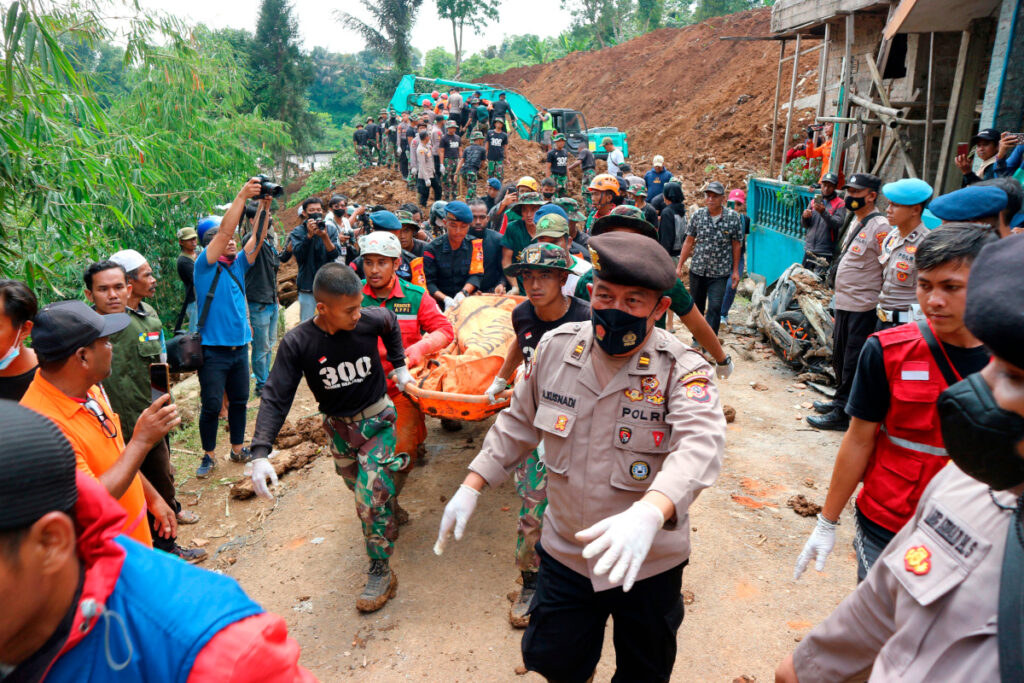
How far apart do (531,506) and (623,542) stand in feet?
6.01

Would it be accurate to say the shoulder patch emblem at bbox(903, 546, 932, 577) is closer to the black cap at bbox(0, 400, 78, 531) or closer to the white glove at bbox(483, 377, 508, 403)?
the black cap at bbox(0, 400, 78, 531)

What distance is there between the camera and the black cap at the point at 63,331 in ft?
7.66

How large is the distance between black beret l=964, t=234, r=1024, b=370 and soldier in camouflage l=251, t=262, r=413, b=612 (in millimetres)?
2866

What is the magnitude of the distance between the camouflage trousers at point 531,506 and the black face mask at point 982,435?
93.2 inches

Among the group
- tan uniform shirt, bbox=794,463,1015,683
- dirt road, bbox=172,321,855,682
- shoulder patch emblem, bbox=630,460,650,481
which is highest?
tan uniform shirt, bbox=794,463,1015,683

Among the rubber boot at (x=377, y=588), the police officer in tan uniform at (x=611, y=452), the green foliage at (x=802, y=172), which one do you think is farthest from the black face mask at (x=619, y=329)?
the green foliage at (x=802, y=172)

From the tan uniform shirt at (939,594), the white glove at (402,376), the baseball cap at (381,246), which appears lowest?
the white glove at (402,376)

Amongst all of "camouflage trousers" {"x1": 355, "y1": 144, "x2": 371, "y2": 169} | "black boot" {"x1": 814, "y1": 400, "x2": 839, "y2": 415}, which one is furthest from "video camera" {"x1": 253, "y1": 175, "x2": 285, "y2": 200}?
"camouflage trousers" {"x1": 355, "y1": 144, "x2": 371, "y2": 169}

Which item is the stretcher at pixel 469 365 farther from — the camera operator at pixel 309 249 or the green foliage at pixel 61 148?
the green foliage at pixel 61 148

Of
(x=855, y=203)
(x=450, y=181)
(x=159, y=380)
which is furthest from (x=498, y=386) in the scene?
(x=450, y=181)

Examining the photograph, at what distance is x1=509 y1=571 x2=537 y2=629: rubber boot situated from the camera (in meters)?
3.42

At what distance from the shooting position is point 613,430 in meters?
2.17

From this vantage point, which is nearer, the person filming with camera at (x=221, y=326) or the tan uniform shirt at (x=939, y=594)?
the tan uniform shirt at (x=939, y=594)

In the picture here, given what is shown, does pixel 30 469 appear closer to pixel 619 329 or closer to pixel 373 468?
pixel 619 329
